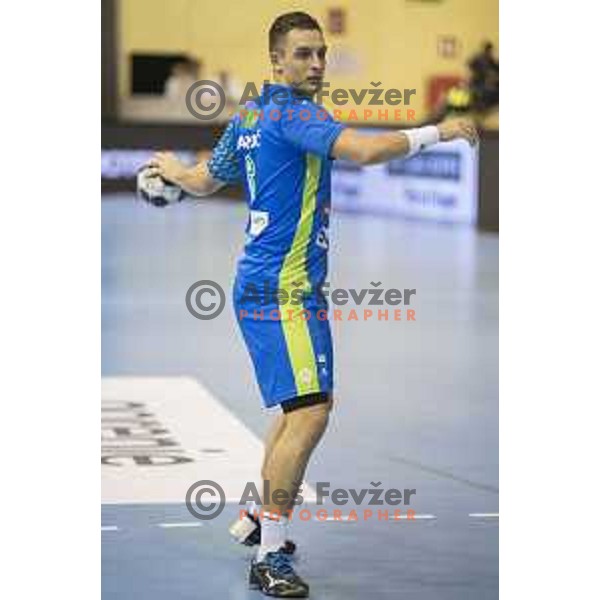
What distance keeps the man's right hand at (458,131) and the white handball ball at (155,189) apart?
1.01 metres

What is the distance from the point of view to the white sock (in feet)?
16.6

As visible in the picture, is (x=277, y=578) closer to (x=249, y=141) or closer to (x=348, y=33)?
(x=249, y=141)

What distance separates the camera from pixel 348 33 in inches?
1120

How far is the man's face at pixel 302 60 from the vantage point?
4770 mm

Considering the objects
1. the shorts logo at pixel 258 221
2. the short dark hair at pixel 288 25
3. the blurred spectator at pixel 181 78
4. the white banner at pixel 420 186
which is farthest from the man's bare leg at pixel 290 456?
the blurred spectator at pixel 181 78

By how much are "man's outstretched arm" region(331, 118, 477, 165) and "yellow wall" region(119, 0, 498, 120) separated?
74.9ft

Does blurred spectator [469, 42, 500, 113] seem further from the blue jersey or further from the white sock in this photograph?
the white sock

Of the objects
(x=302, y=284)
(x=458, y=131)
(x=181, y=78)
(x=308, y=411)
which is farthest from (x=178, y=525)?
(x=181, y=78)

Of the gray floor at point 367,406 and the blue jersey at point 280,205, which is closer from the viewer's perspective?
the blue jersey at point 280,205

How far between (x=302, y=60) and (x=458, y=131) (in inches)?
21.6

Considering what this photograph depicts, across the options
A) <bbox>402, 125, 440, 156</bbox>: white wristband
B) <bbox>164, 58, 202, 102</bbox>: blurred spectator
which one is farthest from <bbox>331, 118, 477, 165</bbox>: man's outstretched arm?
<bbox>164, 58, 202, 102</bbox>: blurred spectator

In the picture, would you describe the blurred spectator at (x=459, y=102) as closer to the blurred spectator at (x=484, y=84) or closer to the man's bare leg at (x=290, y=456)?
the blurred spectator at (x=484, y=84)
